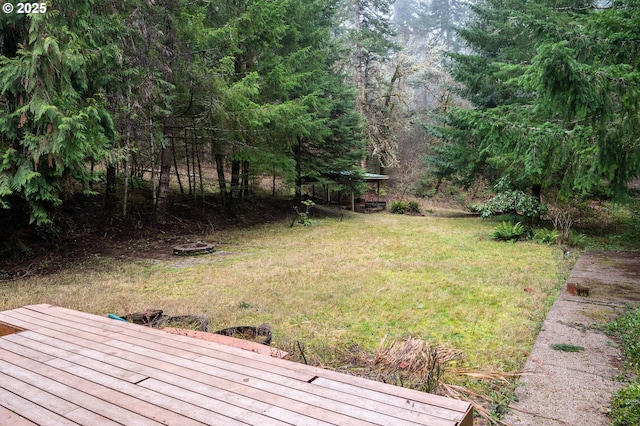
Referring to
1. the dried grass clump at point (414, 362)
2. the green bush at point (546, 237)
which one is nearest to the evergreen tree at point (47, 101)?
the dried grass clump at point (414, 362)

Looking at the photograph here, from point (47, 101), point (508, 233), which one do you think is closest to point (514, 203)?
point (508, 233)

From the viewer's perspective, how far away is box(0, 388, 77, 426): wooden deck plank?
Result: 1671 millimetres

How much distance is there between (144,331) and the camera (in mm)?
2867

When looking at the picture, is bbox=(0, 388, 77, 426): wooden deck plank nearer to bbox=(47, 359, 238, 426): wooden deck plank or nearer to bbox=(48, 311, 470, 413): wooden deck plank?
bbox=(47, 359, 238, 426): wooden deck plank

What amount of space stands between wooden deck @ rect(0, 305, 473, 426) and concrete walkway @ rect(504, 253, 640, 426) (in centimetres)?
107

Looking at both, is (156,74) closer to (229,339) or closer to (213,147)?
(213,147)

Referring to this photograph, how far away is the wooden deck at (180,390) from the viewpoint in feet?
5.55

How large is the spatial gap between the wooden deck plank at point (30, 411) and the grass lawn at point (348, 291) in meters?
1.97

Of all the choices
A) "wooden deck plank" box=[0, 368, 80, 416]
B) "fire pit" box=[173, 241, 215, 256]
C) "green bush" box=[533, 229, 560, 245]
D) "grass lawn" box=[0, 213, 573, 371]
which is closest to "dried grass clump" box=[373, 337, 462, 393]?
"grass lawn" box=[0, 213, 573, 371]

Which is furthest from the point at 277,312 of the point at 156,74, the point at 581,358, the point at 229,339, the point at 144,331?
the point at 156,74

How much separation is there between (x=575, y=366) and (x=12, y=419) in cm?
366

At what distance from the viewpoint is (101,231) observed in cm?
859

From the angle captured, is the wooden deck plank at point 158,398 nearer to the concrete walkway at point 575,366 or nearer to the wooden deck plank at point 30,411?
the wooden deck plank at point 30,411

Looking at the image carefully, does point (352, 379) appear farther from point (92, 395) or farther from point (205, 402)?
point (92, 395)
